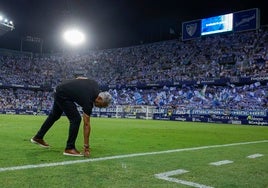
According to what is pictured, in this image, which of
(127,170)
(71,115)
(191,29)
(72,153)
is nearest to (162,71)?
(191,29)

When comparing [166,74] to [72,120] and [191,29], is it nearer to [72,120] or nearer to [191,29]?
[191,29]

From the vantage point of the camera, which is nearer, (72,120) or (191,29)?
(72,120)

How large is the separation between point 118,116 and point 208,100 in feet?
37.4

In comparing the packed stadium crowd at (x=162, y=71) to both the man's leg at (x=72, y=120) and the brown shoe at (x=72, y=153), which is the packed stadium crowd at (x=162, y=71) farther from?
the brown shoe at (x=72, y=153)

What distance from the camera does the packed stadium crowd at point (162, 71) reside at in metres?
38.1

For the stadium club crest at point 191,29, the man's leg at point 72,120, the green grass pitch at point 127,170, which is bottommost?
the green grass pitch at point 127,170

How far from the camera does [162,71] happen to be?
1912 inches

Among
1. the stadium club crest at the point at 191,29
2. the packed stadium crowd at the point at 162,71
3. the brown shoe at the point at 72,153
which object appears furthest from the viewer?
the stadium club crest at the point at 191,29

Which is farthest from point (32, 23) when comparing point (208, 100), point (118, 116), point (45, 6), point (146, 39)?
point (208, 100)

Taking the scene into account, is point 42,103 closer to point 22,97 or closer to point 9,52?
point 22,97

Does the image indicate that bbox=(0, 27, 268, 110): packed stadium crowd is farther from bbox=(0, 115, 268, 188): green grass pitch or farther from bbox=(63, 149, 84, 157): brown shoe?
bbox=(63, 149, 84, 157): brown shoe

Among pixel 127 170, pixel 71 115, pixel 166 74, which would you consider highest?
pixel 166 74

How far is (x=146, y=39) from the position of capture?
61.8m

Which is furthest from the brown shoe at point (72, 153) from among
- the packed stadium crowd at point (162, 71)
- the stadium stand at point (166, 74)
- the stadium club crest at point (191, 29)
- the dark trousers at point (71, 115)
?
the stadium club crest at point (191, 29)
